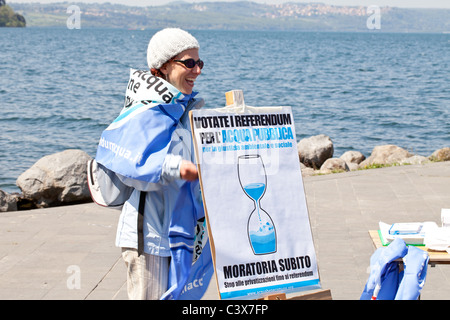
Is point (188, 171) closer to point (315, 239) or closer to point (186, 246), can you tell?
point (186, 246)

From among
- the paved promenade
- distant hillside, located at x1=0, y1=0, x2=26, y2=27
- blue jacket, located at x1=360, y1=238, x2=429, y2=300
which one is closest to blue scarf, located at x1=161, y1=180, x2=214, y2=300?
blue jacket, located at x1=360, y1=238, x2=429, y2=300

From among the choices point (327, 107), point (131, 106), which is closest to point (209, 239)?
point (131, 106)

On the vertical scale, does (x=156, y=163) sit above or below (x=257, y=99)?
above

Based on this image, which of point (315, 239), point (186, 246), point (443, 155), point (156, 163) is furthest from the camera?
point (443, 155)

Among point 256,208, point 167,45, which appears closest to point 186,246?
point 256,208

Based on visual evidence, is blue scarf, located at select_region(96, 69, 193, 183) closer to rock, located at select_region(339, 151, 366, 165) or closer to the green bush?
rock, located at select_region(339, 151, 366, 165)

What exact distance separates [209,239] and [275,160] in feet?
1.66

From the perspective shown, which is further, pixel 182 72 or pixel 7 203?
pixel 7 203

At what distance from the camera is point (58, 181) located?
31.6ft

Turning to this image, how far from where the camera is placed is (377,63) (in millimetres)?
60188

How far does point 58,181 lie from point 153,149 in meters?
6.82

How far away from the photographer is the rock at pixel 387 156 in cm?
1438

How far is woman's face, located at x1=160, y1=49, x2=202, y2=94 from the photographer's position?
129 inches
